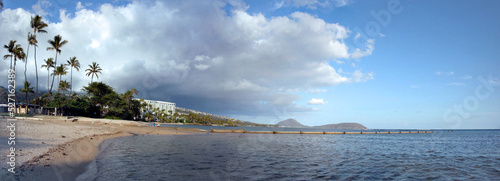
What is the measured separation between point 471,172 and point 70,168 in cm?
2205

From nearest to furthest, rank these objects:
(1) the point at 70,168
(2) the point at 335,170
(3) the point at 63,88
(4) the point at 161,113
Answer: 1. (1) the point at 70,168
2. (2) the point at 335,170
3. (3) the point at 63,88
4. (4) the point at 161,113

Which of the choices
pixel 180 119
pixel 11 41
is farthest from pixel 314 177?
pixel 180 119

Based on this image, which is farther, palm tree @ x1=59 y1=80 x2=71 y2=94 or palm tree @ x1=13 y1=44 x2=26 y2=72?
palm tree @ x1=59 y1=80 x2=71 y2=94

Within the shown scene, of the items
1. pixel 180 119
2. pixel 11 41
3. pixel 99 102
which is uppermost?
pixel 11 41

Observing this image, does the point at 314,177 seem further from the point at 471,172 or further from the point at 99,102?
the point at 99,102

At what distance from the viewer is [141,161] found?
14625mm

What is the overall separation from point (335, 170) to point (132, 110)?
106m

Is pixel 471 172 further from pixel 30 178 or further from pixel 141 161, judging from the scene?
pixel 30 178

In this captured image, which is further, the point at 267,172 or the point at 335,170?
the point at 335,170

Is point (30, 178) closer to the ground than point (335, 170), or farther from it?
farther from it

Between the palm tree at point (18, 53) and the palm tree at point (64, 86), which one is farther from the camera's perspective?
the palm tree at point (64, 86)

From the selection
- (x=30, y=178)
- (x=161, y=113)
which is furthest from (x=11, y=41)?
(x=161, y=113)

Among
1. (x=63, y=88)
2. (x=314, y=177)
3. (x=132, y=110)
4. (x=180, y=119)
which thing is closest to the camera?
(x=314, y=177)

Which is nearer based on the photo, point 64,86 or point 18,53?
point 18,53
